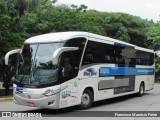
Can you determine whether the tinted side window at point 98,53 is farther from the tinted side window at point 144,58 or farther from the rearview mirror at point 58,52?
the tinted side window at point 144,58

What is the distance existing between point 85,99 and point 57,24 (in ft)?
43.5

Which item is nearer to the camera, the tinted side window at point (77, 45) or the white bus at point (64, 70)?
the white bus at point (64, 70)

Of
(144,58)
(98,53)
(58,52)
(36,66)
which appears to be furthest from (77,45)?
(144,58)

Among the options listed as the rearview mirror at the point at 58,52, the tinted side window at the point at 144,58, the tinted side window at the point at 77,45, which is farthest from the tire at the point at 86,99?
the tinted side window at the point at 144,58

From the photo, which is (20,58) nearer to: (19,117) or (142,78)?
(19,117)

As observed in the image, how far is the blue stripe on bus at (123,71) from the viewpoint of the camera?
53.1 feet

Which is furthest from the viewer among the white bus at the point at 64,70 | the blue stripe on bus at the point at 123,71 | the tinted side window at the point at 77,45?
the blue stripe on bus at the point at 123,71

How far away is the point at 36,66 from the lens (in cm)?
1301

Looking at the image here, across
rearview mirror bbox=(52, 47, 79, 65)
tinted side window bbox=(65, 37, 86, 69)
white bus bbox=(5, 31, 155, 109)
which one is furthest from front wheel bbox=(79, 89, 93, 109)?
rearview mirror bbox=(52, 47, 79, 65)

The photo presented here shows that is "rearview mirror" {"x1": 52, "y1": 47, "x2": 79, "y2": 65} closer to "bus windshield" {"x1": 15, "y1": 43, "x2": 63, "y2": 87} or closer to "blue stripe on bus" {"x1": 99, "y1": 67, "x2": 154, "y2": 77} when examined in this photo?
"bus windshield" {"x1": 15, "y1": 43, "x2": 63, "y2": 87}

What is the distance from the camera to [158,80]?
1993 inches

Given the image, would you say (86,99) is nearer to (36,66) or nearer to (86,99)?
(86,99)

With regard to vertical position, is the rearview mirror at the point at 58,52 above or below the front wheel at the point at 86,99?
above

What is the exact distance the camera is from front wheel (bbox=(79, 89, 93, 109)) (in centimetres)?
1444
